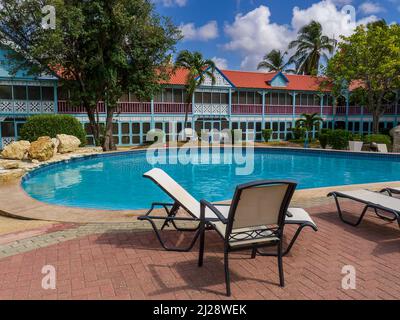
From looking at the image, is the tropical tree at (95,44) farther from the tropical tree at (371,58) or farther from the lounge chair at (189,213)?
the lounge chair at (189,213)

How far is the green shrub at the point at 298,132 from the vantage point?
83.0 feet

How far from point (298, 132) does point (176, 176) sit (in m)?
16.6

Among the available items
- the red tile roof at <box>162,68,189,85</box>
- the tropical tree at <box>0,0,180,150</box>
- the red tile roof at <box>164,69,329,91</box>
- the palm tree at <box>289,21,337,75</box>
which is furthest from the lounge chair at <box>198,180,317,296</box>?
the palm tree at <box>289,21,337,75</box>

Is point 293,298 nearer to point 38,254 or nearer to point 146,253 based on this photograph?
point 146,253

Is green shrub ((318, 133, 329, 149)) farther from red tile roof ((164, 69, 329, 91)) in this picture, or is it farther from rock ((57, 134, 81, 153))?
rock ((57, 134, 81, 153))

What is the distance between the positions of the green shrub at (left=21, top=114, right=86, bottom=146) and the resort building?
12.1ft

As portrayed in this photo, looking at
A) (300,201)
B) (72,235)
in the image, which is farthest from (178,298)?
(300,201)

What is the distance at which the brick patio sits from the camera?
2873 mm

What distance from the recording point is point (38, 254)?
151 inches

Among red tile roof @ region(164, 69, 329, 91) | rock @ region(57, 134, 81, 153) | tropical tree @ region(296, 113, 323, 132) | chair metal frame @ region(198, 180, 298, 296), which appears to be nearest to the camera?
chair metal frame @ region(198, 180, 298, 296)

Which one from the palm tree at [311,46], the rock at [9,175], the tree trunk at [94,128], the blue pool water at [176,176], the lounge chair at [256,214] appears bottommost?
the blue pool water at [176,176]

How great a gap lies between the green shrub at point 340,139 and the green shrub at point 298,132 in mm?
5916

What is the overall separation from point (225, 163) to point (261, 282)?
1264 centimetres

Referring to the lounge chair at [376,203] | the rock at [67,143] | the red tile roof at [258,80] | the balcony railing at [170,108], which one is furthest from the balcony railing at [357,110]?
the lounge chair at [376,203]
